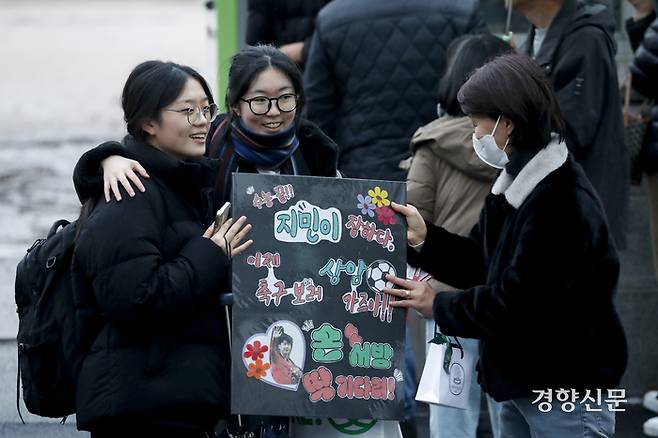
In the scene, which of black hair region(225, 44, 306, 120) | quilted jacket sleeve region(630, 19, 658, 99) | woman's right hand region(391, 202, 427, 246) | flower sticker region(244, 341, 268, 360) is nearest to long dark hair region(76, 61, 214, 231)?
black hair region(225, 44, 306, 120)

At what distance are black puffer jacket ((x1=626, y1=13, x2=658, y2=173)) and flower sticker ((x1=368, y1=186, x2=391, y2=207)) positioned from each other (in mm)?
2369

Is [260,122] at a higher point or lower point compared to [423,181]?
higher

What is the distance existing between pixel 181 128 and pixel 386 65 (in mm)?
2044

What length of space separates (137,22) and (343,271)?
79.5 ft

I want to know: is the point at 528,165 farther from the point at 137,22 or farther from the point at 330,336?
Result: the point at 137,22

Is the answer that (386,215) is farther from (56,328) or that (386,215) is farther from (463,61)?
(463,61)

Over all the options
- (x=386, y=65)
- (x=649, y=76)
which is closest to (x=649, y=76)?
(x=649, y=76)

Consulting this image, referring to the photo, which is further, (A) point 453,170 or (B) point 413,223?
(A) point 453,170

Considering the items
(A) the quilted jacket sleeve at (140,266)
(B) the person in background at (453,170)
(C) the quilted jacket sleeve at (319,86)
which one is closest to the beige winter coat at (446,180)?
(B) the person in background at (453,170)

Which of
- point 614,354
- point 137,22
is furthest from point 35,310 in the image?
point 137,22

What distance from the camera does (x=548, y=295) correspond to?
3.71 metres

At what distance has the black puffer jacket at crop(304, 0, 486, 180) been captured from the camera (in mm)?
5688

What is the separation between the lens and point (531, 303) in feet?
12.2

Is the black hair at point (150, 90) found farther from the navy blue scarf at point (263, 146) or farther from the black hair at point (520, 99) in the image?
the black hair at point (520, 99)
